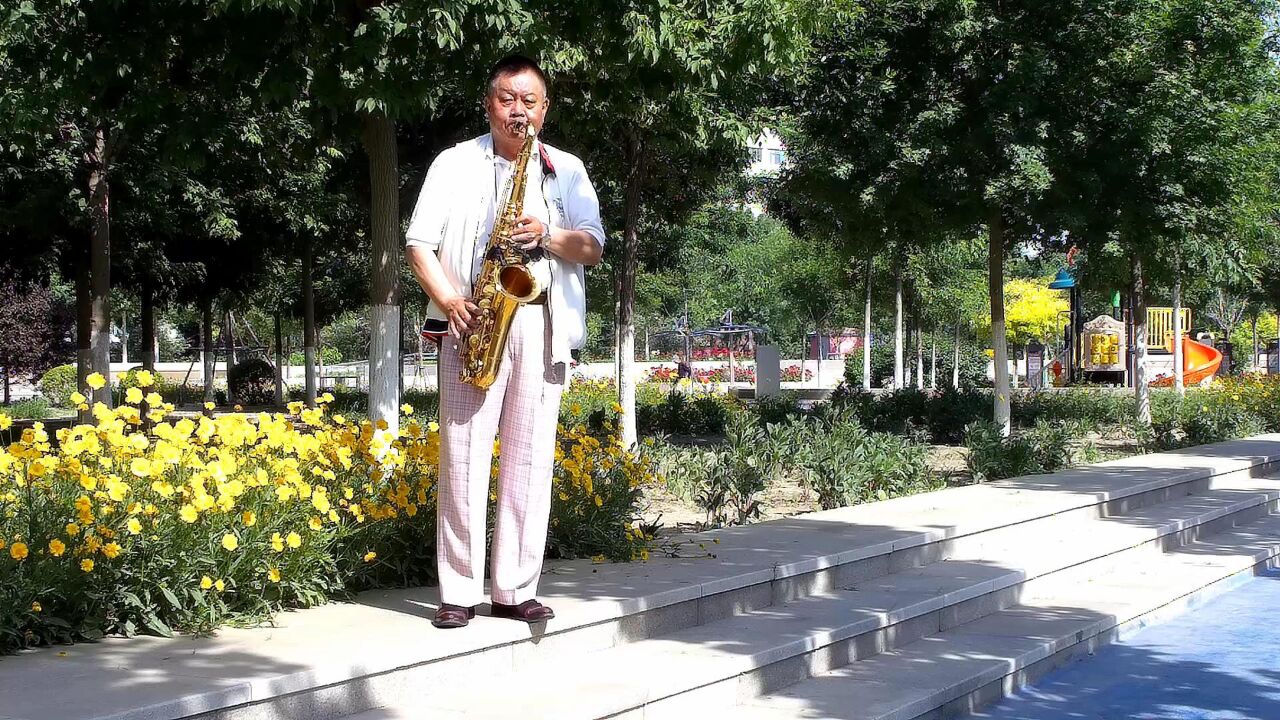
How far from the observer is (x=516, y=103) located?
4.78 m

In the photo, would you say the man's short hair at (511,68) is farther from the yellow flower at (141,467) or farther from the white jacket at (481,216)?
the yellow flower at (141,467)

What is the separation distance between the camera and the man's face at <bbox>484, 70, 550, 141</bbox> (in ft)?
15.6

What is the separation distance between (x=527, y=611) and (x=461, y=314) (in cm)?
121

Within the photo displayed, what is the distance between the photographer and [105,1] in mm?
6770

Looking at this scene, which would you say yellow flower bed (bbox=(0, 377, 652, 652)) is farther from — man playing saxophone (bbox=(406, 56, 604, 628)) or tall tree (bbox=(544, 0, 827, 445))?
tall tree (bbox=(544, 0, 827, 445))

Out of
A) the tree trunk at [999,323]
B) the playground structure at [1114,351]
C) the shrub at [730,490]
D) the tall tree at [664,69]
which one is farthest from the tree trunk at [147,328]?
the playground structure at [1114,351]

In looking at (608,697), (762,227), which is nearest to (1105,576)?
(608,697)

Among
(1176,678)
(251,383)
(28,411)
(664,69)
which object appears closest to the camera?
(1176,678)

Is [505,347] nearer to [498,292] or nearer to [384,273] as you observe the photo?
[498,292]

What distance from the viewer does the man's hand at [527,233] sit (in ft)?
15.1

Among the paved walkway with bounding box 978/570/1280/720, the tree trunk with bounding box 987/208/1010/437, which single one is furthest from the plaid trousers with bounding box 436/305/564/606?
the tree trunk with bounding box 987/208/1010/437

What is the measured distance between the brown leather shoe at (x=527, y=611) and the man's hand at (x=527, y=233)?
1402mm

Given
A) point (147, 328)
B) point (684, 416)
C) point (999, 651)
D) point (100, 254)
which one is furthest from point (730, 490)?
point (147, 328)

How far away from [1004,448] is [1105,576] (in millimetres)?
3922
